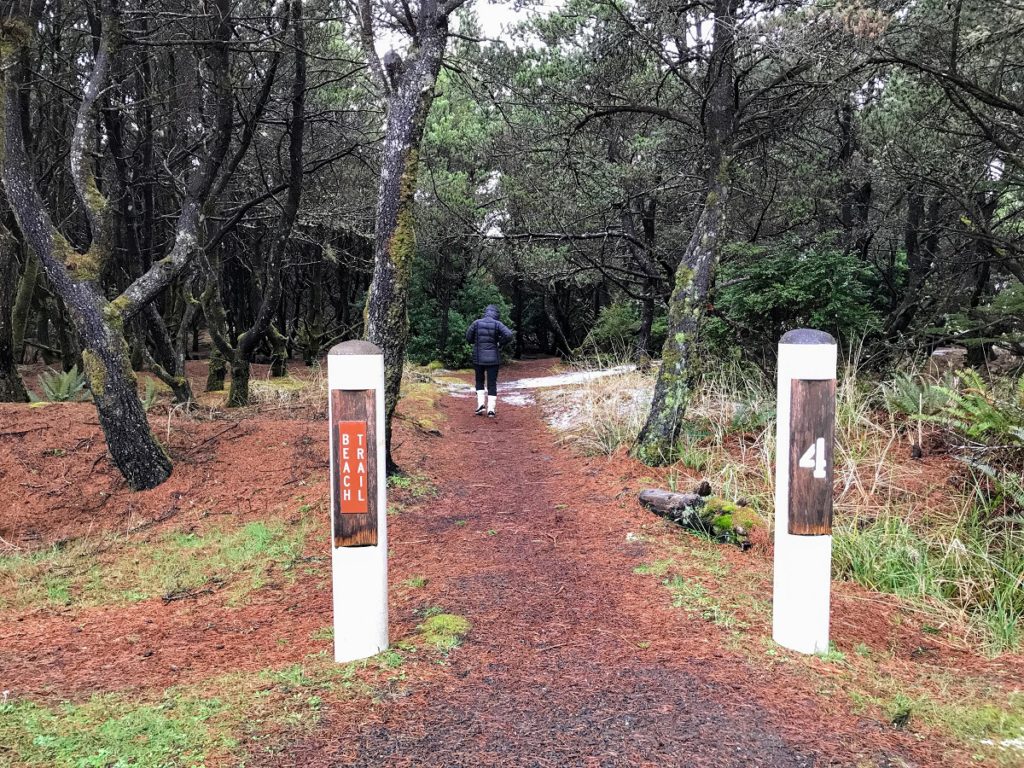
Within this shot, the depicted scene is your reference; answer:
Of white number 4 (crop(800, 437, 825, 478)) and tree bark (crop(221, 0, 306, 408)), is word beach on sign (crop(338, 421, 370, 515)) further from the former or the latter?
tree bark (crop(221, 0, 306, 408))

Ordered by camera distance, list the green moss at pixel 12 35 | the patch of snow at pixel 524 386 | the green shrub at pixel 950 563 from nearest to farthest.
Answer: the green shrub at pixel 950 563
the green moss at pixel 12 35
the patch of snow at pixel 524 386

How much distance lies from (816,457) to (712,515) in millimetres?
2276

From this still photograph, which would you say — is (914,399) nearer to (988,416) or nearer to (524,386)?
(988,416)

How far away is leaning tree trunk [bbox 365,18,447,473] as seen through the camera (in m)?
6.11

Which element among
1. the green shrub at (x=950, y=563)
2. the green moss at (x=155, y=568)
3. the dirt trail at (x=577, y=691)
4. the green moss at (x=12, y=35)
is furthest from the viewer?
the green moss at (x=12, y=35)

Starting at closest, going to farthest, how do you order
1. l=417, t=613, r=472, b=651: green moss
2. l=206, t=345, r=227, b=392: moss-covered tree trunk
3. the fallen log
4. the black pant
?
l=417, t=613, r=472, b=651: green moss, the fallen log, the black pant, l=206, t=345, r=227, b=392: moss-covered tree trunk

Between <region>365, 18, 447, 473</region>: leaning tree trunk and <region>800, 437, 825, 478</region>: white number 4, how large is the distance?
4.07 metres

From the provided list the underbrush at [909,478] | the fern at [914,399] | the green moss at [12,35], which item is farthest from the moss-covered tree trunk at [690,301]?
the green moss at [12,35]

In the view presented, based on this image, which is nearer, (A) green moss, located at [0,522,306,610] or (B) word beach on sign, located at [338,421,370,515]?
(B) word beach on sign, located at [338,421,370,515]

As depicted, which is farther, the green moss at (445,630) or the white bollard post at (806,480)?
the green moss at (445,630)

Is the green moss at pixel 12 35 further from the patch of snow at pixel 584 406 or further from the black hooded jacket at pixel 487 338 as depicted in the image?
the patch of snow at pixel 584 406

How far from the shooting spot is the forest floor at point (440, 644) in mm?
2414

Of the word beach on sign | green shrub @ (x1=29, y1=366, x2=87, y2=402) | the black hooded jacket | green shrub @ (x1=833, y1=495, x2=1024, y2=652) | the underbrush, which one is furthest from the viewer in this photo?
the black hooded jacket

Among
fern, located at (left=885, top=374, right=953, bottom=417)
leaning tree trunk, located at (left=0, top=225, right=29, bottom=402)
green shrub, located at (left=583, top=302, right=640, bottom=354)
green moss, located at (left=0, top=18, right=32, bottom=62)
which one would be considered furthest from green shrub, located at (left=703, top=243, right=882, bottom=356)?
green shrub, located at (left=583, top=302, right=640, bottom=354)
